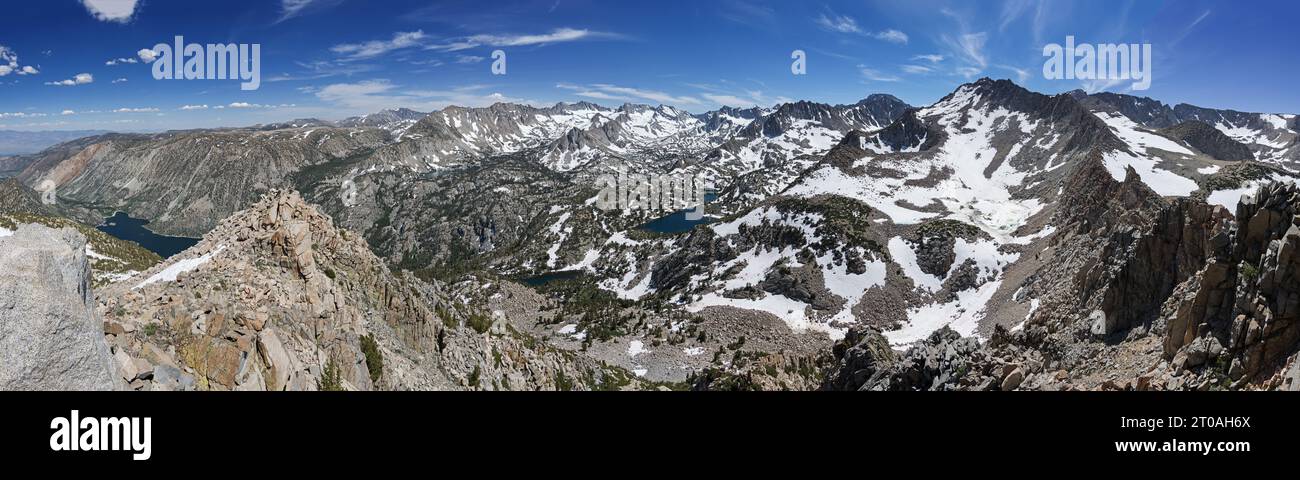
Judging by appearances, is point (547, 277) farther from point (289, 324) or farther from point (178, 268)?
point (289, 324)

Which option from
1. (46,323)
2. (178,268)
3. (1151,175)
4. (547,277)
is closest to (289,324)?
(178,268)

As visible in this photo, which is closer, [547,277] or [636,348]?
[636,348]

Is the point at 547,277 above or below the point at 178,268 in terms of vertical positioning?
below

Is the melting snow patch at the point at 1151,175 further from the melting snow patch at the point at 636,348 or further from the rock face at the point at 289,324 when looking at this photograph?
the rock face at the point at 289,324

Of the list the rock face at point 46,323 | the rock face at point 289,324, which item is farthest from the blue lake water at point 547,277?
the rock face at point 46,323

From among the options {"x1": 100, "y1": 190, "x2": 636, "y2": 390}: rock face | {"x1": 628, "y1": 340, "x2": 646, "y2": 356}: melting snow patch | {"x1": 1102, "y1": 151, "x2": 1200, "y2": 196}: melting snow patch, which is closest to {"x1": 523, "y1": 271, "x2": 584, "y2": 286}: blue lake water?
{"x1": 628, "y1": 340, "x2": 646, "y2": 356}: melting snow patch

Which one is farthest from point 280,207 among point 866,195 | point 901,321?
point 866,195

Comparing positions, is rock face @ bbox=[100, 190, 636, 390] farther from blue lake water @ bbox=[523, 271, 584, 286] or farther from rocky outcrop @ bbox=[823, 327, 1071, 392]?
blue lake water @ bbox=[523, 271, 584, 286]
